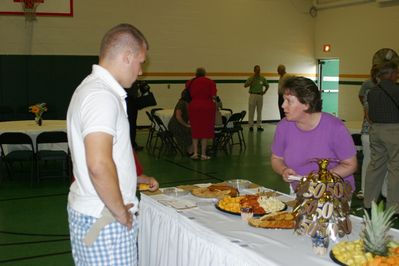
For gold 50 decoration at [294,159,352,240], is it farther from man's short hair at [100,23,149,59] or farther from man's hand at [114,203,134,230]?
man's short hair at [100,23,149,59]

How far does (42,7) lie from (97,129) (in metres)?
10.8

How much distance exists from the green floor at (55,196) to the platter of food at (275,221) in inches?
85.7

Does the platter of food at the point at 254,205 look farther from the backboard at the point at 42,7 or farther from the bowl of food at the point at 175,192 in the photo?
the backboard at the point at 42,7

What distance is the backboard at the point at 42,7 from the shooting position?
11.5 meters

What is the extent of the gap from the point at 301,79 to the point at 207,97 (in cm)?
563

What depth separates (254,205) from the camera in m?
2.86

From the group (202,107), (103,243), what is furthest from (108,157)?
(202,107)

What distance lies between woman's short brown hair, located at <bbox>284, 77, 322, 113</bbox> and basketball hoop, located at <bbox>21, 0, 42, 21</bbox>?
9937 mm

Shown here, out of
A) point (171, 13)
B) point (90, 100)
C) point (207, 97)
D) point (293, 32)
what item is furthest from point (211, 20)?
point (90, 100)

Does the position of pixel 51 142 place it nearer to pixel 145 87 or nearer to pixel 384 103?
pixel 145 87

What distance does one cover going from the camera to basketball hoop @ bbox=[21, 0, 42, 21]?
37.8ft

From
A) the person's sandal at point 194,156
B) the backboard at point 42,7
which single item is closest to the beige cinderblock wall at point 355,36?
the person's sandal at point 194,156

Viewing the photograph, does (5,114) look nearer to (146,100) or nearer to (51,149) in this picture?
(146,100)

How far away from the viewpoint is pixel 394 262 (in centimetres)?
190
